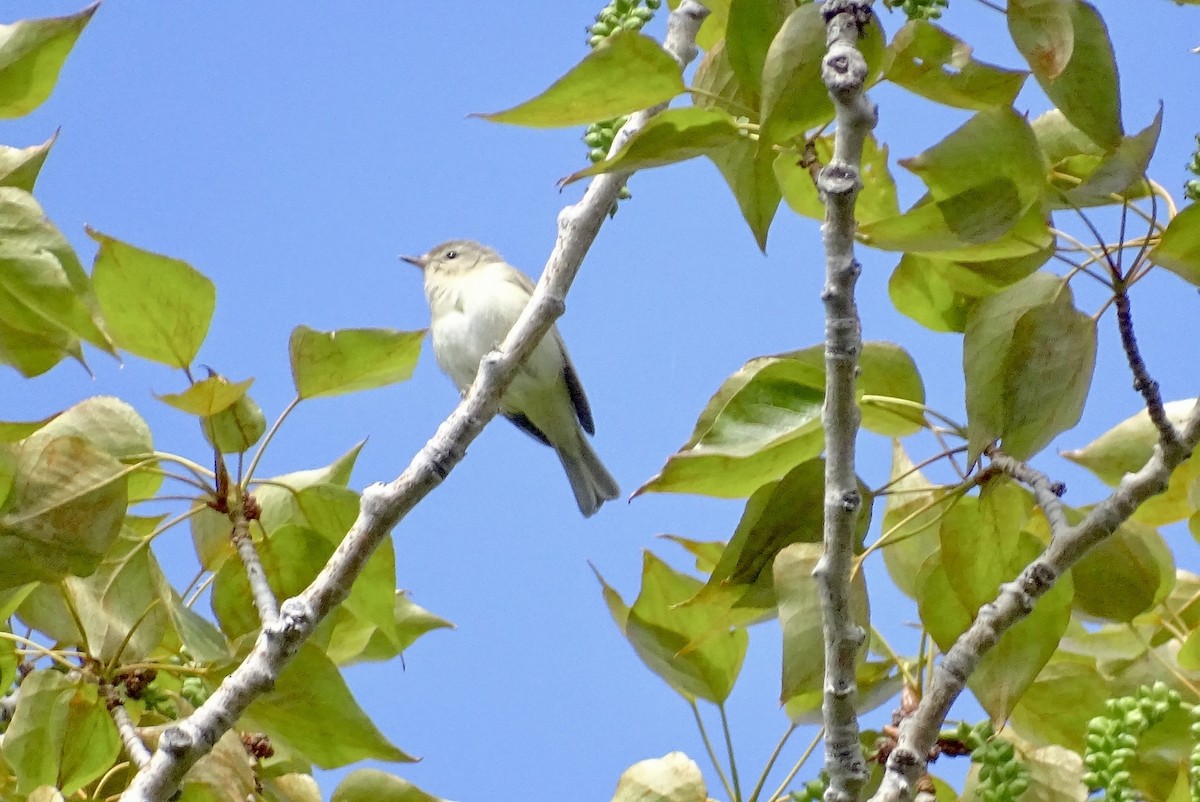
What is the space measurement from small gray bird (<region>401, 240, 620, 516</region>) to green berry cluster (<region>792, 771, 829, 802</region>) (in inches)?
99.5

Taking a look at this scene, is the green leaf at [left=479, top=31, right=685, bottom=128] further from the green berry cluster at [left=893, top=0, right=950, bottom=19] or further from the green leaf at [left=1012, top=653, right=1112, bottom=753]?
the green leaf at [left=1012, top=653, right=1112, bottom=753]

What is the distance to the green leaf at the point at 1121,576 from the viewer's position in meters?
1.34

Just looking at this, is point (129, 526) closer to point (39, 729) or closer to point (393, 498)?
point (39, 729)

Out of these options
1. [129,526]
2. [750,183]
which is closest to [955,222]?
[750,183]

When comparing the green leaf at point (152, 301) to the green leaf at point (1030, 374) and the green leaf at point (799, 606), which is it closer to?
the green leaf at point (799, 606)

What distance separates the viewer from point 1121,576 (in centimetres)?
135

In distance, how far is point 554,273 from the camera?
5.36ft

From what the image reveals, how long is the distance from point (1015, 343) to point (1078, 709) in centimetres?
46

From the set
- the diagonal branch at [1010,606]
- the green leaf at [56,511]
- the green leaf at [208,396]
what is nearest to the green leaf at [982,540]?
the diagonal branch at [1010,606]

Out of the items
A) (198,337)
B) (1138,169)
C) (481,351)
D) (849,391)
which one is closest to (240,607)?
(198,337)

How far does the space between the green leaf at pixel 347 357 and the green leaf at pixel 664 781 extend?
0.53m

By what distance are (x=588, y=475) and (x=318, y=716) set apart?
2.58 m

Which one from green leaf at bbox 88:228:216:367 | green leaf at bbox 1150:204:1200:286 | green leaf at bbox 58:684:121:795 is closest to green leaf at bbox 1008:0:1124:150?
green leaf at bbox 1150:204:1200:286

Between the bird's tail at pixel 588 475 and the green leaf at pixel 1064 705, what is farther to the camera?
the bird's tail at pixel 588 475
